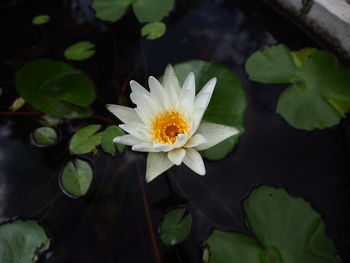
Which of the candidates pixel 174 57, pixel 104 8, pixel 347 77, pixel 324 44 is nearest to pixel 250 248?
pixel 347 77

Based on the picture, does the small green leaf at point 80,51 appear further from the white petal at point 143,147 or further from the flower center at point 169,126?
the white petal at point 143,147

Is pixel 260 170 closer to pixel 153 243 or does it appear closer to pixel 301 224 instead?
pixel 301 224

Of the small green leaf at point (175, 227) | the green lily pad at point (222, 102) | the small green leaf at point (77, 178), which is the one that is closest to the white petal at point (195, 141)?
the green lily pad at point (222, 102)

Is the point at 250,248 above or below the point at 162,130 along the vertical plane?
below

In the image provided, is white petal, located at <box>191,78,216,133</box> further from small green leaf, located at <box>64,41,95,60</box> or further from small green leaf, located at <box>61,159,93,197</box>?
small green leaf, located at <box>64,41,95,60</box>

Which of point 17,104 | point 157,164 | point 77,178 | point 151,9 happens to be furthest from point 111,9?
point 157,164

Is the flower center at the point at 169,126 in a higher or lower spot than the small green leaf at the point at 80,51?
higher
